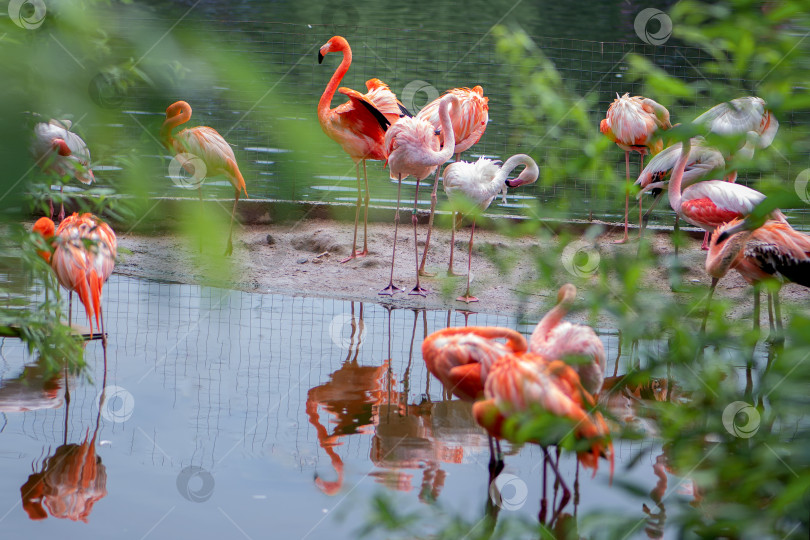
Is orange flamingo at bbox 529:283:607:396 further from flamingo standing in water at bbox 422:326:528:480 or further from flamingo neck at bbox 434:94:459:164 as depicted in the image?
flamingo neck at bbox 434:94:459:164

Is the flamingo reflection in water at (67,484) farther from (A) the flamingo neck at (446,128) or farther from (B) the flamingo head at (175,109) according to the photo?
(A) the flamingo neck at (446,128)

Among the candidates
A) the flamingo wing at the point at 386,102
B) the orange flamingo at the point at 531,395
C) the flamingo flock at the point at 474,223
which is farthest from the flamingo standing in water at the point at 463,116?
the orange flamingo at the point at 531,395

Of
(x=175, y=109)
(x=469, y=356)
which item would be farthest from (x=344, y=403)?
(x=175, y=109)

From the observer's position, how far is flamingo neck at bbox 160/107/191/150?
0.62 meters

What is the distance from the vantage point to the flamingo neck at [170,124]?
62 cm

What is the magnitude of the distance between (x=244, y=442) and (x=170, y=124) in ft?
9.76

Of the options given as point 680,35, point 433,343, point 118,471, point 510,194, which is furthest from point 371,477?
point 510,194

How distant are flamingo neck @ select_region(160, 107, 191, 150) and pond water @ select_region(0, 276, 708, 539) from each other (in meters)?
1.54

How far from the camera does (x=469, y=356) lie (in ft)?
10.8

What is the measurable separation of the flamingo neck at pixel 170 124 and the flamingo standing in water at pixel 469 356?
2474 mm

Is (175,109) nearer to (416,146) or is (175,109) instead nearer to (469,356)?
(469,356)

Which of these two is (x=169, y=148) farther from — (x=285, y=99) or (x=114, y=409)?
(x=114, y=409)

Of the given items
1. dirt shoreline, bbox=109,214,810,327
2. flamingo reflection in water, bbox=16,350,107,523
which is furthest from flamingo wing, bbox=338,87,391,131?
flamingo reflection in water, bbox=16,350,107,523

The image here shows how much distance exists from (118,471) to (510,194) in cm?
620
